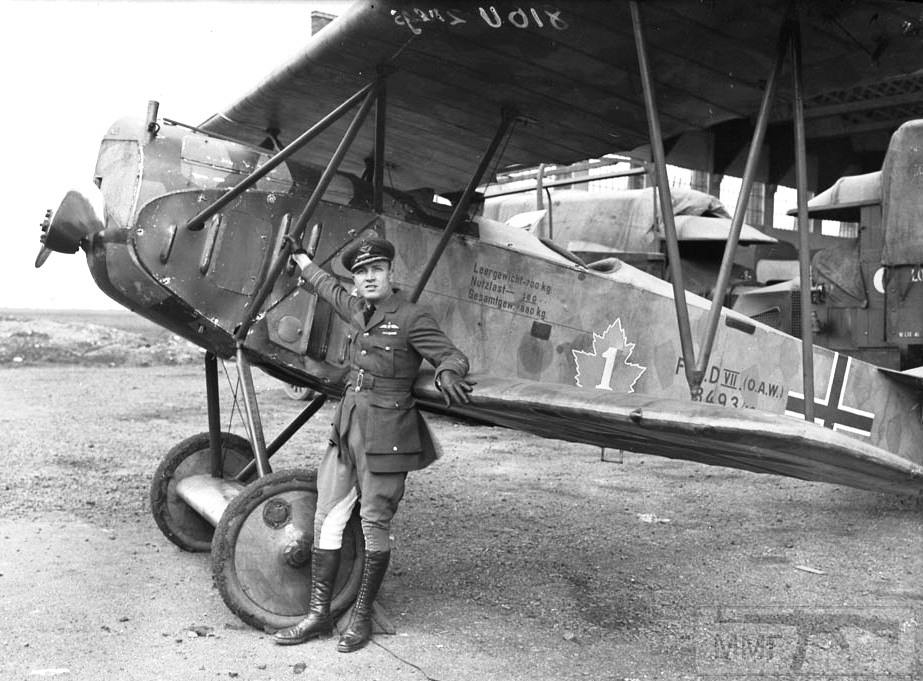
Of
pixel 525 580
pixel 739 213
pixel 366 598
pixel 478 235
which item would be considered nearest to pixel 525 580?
pixel 525 580

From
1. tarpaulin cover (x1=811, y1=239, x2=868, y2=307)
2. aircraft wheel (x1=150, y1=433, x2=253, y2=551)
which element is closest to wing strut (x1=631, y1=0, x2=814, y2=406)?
→ aircraft wheel (x1=150, y1=433, x2=253, y2=551)

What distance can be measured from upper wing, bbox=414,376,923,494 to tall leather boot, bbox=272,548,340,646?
2.57ft

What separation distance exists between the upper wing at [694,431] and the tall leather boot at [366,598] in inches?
27.5

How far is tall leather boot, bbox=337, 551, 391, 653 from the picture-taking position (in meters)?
3.76

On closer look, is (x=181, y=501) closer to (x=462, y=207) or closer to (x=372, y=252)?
(x=372, y=252)

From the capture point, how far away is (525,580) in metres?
4.86

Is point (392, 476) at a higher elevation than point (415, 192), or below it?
below

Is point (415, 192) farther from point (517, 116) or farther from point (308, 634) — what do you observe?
point (308, 634)

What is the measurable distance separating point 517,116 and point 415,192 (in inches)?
28.3

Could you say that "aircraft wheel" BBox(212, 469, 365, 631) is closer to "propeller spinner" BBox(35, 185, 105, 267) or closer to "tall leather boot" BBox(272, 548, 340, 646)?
"tall leather boot" BBox(272, 548, 340, 646)

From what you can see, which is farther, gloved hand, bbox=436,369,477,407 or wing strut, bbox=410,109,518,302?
wing strut, bbox=410,109,518,302

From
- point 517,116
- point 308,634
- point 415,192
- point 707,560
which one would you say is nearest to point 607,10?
point 517,116

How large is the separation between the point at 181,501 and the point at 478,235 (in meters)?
2.30

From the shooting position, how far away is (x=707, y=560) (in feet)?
18.0
